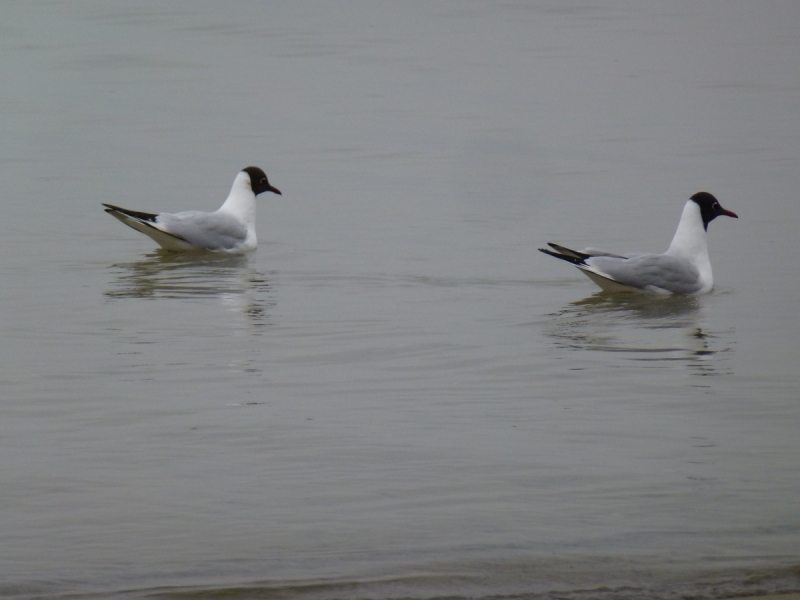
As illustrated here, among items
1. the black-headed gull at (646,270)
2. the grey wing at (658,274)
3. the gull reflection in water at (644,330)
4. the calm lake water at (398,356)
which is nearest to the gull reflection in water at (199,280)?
the calm lake water at (398,356)

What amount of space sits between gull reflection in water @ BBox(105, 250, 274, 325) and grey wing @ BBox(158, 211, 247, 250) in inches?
4.9

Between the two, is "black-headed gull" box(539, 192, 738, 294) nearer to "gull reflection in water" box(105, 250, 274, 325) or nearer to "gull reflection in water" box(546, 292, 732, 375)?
"gull reflection in water" box(546, 292, 732, 375)

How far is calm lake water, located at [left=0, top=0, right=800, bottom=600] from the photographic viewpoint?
4.81m

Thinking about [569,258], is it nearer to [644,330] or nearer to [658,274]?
[658,274]

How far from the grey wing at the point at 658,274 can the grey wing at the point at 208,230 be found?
3817mm

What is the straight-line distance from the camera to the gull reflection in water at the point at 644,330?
26.2ft

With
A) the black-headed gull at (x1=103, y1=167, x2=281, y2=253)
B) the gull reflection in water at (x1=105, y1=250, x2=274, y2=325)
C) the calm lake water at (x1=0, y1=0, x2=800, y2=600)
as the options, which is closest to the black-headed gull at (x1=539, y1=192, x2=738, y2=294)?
the calm lake water at (x1=0, y1=0, x2=800, y2=600)

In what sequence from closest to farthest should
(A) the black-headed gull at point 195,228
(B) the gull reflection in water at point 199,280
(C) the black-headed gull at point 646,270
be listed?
(B) the gull reflection in water at point 199,280
(C) the black-headed gull at point 646,270
(A) the black-headed gull at point 195,228

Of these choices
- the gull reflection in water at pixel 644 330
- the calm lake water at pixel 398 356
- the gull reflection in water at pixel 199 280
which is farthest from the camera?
the gull reflection in water at pixel 199 280

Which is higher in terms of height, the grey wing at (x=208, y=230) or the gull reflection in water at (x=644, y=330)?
the grey wing at (x=208, y=230)

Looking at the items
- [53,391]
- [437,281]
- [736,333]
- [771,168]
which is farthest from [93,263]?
[771,168]

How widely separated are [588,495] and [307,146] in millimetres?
13304

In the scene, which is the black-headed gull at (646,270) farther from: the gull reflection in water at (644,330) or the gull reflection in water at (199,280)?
the gull reflection in water at (199,280)

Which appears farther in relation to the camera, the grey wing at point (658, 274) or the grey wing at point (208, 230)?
the grey wing at point (208, 230)
